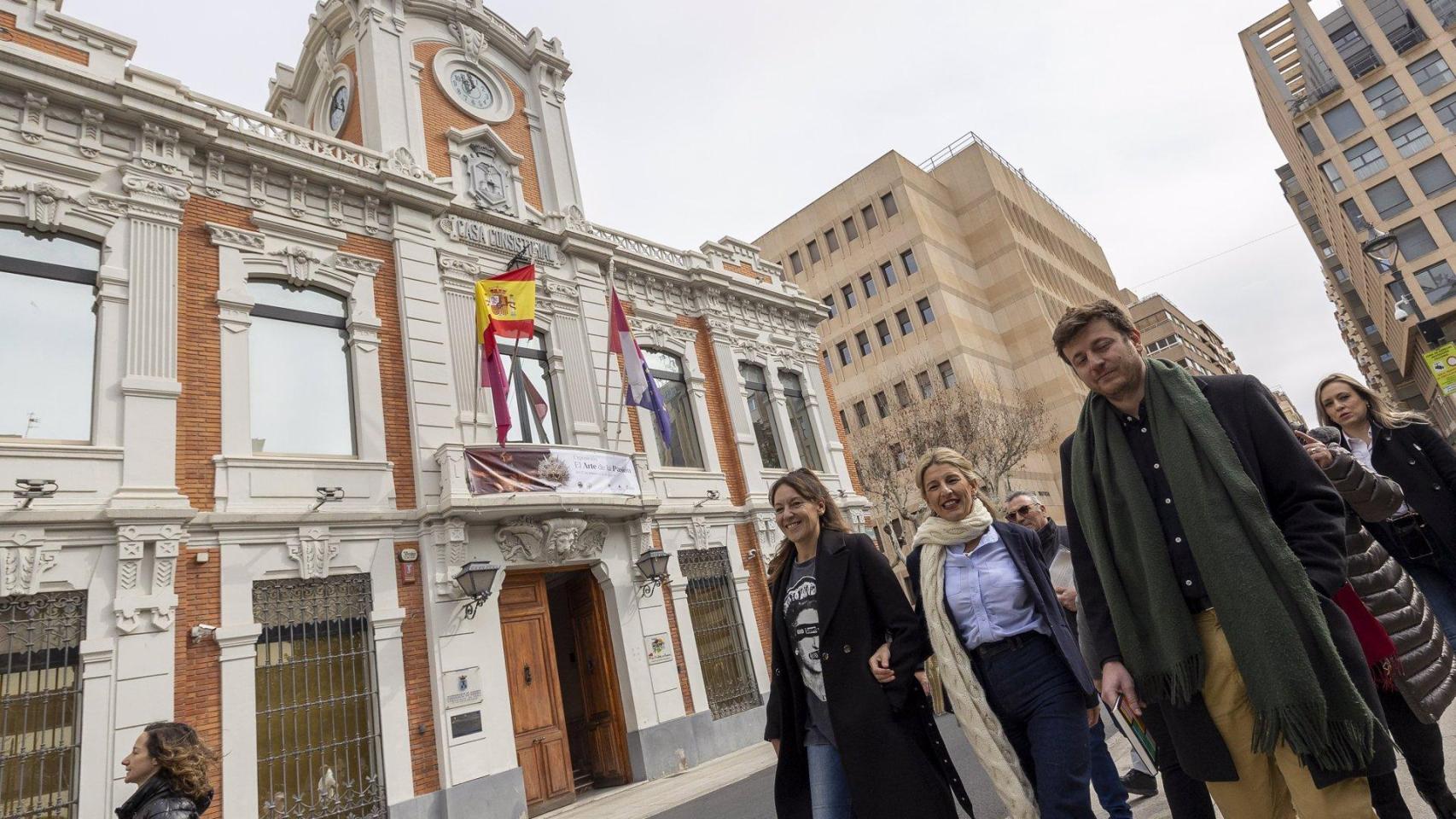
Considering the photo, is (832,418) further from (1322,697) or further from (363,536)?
(1322,697)

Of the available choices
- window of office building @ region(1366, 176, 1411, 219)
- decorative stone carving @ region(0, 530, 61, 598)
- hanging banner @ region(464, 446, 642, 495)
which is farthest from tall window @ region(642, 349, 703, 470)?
window of office building @ region(1366, 176, 1411, 219)

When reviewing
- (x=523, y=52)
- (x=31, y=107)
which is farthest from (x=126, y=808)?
(x=523, y=52)

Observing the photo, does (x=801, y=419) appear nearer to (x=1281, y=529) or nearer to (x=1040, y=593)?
(x=1040, y=593)

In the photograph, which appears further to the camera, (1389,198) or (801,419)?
(1389,198)

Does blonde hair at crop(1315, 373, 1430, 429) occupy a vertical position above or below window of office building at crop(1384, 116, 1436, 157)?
below

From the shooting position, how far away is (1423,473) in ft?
14.0

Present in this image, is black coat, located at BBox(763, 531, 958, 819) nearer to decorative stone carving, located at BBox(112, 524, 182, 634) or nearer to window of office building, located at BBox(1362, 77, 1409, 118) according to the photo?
decorative stone carving, located at BBox(112, 524, 182, 634)

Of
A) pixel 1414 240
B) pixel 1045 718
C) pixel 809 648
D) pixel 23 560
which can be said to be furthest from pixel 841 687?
pixel 1414 240

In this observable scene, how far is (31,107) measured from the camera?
9.51 meters

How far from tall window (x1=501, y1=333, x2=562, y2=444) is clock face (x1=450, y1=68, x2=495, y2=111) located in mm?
5273

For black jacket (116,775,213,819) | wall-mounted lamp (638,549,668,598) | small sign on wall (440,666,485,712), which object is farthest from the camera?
wall-mounted lamp (638,549,668,598)

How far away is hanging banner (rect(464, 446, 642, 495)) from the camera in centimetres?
1116

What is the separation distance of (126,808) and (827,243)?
40960 mm

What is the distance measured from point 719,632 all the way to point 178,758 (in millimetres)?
10861
